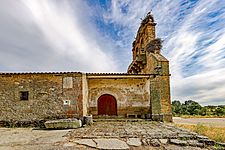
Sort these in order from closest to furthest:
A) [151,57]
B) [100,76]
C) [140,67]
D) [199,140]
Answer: [199,140] → [100,76] → [151,57] → [140,67]

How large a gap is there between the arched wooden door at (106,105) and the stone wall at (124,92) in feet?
1.19

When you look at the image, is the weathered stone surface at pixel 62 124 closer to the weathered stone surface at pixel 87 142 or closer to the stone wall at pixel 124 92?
the weathered stone surface at pixel 87 142

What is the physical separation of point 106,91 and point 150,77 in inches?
129

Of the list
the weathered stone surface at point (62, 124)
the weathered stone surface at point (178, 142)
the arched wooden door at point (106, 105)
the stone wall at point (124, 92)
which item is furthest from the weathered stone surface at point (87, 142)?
the arched wooden door at point (106, 105)

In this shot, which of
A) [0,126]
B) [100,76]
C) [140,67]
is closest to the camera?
[0,126]

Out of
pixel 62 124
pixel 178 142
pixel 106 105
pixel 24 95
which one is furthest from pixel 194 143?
pixel 24 95

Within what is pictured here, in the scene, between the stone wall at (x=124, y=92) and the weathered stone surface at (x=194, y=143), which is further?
the stone wall at (x=124, y=92)

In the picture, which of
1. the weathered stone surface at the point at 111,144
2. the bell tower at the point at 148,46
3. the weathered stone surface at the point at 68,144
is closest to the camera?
the weathered stone surface at the point at 111,144

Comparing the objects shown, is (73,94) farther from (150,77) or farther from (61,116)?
(150,77)

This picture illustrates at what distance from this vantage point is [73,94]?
41.4ft

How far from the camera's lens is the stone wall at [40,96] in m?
12.4

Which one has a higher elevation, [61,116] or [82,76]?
[82,76]

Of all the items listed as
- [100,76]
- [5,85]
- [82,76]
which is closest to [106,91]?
[100,76]

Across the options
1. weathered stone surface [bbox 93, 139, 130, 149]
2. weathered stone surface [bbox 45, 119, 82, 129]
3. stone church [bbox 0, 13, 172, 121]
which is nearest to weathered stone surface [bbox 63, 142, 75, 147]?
weathered stone surface [bbox 93, 139, 130, 149]
